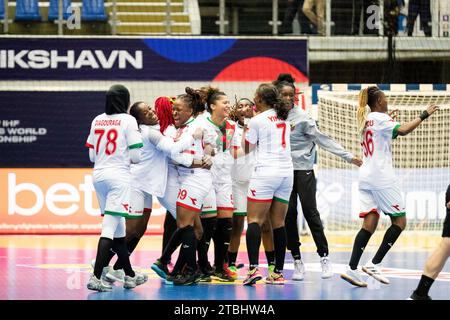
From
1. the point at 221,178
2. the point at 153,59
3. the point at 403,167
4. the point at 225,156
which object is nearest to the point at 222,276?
the point at 221,178

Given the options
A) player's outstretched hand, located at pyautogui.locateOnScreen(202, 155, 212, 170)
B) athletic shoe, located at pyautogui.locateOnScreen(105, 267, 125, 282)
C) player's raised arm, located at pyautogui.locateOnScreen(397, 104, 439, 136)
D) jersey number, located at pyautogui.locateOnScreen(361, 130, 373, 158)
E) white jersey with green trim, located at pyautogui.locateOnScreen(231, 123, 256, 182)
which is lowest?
athletic shoe, located at pyautogui.locateOnScreen(105, 267, 125, 282)

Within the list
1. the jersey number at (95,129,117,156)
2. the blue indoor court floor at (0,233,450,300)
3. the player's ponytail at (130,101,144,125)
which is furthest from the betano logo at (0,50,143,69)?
the jersey number at (95,129,117,156)

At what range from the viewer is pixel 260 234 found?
33.8ft

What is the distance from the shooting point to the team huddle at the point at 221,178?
9.80 meters

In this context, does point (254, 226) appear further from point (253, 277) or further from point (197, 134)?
point (197, 134)

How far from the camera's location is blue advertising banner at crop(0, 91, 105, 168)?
18.2 metres

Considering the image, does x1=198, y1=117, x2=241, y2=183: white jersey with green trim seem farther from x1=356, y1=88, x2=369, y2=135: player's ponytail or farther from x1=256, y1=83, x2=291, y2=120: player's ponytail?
x1=356, y1=88, x2=369, y2=135: player's ponytail

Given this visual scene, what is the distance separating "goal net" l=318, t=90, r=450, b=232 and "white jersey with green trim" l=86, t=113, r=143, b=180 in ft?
27.0

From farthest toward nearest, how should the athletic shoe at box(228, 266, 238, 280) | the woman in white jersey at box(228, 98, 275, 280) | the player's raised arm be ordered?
the woman in white jersey at box(228, 98, 275, 280), the athletic shoe at box(228, 266, 238, 280), the player's raised arm

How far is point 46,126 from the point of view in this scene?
18.3 meters

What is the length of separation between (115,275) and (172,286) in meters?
0.64

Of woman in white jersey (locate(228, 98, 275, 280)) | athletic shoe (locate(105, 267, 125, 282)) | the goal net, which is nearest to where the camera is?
athletic shoe (locate(105, 267, 125, 282))

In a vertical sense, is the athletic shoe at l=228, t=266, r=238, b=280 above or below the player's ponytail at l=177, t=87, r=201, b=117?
below

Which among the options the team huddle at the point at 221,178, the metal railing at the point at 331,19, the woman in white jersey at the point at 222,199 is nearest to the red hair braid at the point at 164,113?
the team huddle at the point at 221,178
